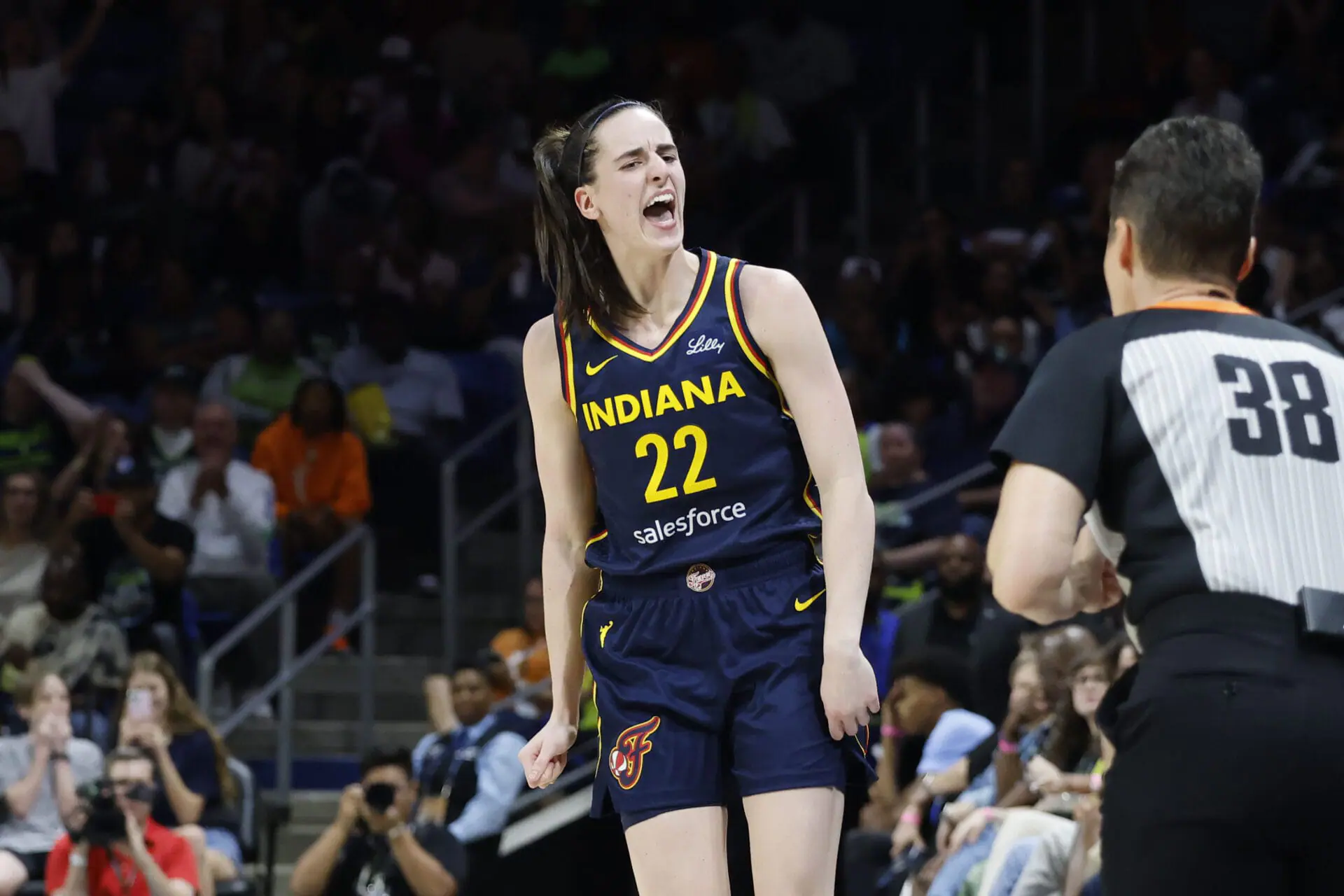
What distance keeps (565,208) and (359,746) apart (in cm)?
728

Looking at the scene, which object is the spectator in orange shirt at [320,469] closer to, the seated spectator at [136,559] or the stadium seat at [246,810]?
the seated spectator at [136,559]

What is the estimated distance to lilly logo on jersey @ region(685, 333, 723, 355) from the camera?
407 centimetres

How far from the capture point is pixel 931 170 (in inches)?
551

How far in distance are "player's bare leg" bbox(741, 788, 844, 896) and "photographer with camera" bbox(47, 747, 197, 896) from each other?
4846 mm

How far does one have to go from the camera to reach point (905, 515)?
33.3 ft

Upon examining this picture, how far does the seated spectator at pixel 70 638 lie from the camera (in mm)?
9820

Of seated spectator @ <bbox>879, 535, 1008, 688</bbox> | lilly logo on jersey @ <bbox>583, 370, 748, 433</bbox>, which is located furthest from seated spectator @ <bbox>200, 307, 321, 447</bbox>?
lilly logo on jersey @ <bbox>583, 370, 748, 433</bbox>

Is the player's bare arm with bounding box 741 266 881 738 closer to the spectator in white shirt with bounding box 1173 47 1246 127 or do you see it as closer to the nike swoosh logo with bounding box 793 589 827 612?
the nike swoosh logo with bounding box 793 589 827 612

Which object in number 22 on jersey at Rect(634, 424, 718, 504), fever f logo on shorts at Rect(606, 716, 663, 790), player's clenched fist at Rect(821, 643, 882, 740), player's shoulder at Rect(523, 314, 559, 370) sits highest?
player's shoulder at Rect(523, 314, 559, 370)

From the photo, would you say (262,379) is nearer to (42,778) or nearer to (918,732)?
(42,778)

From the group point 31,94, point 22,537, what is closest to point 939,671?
point 22,537

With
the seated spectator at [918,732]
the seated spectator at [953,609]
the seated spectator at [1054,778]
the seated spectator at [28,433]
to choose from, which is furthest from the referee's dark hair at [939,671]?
the seated spectator at [28,433]

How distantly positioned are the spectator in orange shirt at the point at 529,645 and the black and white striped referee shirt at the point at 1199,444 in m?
7.20

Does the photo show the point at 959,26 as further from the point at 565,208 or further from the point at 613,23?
the point at 565,208
